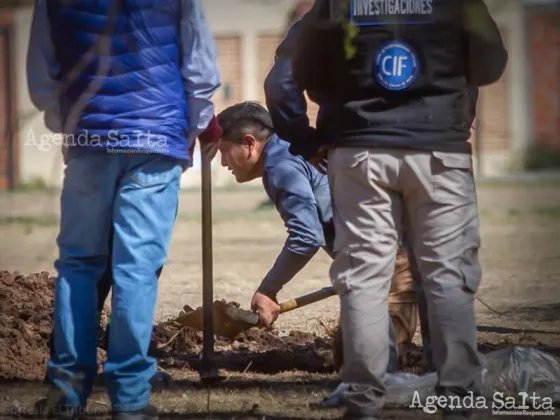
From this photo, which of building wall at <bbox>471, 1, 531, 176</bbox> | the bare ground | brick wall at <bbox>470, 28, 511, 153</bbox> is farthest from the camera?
brick wall at <bbox>470, 28, 511, 153</bbox>

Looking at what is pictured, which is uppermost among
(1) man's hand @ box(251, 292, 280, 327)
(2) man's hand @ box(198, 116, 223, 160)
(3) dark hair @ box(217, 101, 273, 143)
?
(3) dark hair @ box(217, 101, 273, 143)

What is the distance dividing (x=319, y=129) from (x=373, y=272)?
20.8 inches

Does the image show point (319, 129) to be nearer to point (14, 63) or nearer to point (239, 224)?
point (14, 63)

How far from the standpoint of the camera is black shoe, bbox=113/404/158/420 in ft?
12.7

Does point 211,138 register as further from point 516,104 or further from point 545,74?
point 516,104

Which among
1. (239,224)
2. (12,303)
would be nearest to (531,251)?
(239,224)

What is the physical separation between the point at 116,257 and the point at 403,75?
3.58ft

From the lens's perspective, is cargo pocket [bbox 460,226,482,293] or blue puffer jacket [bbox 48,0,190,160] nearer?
cargo pocket [bbox 460,226,482,293]

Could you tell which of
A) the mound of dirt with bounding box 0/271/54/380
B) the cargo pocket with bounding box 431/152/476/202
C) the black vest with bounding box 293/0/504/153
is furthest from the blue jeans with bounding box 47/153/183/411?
the mound of dirt with bounding box 0/271/54/380

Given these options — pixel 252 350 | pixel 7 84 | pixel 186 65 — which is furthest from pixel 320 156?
pixel 7 84

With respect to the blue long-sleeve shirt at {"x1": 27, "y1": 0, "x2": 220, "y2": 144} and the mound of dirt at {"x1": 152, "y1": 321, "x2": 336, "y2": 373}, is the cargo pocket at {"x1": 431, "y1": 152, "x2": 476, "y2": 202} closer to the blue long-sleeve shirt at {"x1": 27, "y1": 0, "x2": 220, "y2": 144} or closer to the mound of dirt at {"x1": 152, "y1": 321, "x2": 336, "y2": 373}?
the blue long-sleeve shirt at {"x1": 27, "y1": 0, "x2": 220, "y2": 144}

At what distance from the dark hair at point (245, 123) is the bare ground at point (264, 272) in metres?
0.89

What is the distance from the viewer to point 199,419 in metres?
4.20

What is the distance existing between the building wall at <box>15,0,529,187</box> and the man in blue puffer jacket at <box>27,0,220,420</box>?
0.14m
